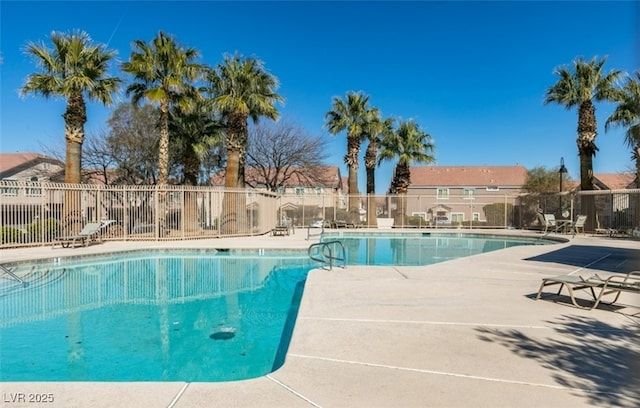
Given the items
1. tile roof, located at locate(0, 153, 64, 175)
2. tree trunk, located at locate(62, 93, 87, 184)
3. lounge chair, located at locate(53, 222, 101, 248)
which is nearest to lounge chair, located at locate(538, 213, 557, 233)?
lounge chair, located at locate(53, 222, 101, 248)

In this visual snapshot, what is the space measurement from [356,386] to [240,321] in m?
3.34

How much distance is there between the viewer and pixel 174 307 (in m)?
6.77

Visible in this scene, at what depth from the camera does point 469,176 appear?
136 ft

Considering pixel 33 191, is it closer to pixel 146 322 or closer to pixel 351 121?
pixel 146 322

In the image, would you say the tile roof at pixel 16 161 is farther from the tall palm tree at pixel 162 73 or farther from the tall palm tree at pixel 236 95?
the tall palm tree at pixel 236 95

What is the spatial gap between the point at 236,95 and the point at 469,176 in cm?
3126

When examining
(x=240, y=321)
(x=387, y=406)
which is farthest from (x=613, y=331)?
(x=240, y=321)

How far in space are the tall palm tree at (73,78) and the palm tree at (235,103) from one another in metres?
4.48

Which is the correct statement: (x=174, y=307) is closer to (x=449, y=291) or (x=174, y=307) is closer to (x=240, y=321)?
(x=240, y=321)

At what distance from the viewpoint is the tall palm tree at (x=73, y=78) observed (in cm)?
1392

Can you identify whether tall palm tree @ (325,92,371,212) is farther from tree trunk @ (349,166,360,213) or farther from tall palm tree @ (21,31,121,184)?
tall palm tree @ (21,31,121,184)

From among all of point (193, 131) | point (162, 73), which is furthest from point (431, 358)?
point (193, 131)

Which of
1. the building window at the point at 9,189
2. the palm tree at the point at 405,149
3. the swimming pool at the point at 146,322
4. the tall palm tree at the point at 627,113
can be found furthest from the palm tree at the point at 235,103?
the tall palm tree at the point at 627,113

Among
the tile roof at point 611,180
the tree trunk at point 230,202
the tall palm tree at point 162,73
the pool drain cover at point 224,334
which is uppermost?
the tall palm tree at point 162,73
